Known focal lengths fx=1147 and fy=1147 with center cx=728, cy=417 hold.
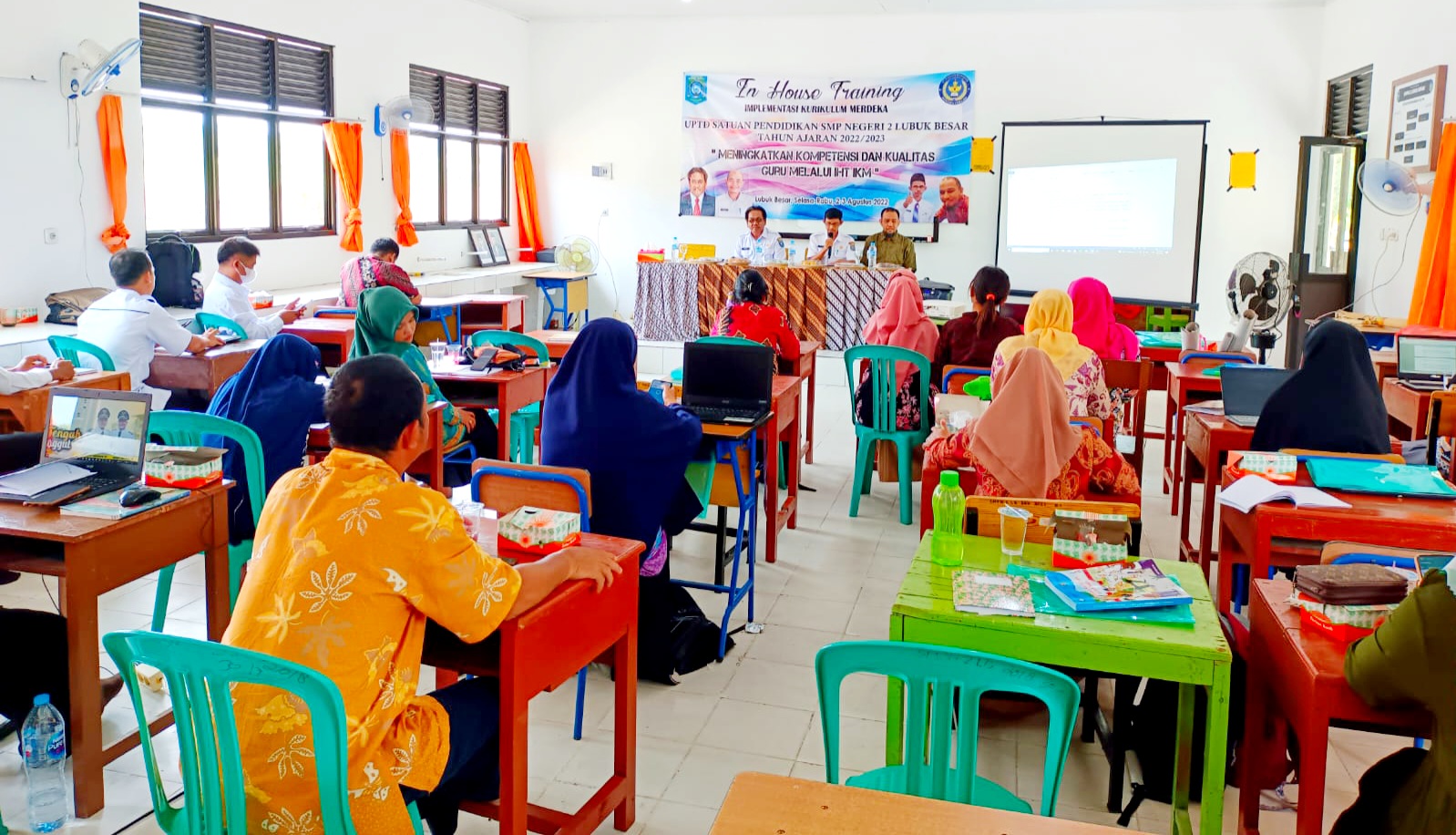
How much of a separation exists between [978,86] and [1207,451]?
7.36m

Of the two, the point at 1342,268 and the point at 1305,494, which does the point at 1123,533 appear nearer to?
the point at 1305,494

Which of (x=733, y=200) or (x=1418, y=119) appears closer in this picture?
(x=1418, y=119)

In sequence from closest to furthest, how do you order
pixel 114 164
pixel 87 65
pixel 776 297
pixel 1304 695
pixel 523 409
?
pixel 1304 695 < pixel 523 409 < pixel 87 65 < pixel 114 164 < pixel 776 297

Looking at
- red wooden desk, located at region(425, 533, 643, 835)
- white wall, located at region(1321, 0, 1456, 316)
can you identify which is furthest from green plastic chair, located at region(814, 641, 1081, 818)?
→ white wall, located at region(1321, 0, 1456, 316)

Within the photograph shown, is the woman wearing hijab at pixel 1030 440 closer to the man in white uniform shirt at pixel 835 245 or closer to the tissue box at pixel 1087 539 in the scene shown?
the tissue box at pixel 1087 539

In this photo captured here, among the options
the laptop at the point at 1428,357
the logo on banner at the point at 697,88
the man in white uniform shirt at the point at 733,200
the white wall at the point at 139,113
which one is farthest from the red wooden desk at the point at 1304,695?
the logo on banner at the point at 697,88

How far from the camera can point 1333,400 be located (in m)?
3.54

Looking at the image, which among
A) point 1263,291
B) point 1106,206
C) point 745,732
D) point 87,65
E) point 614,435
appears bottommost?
point 745,732

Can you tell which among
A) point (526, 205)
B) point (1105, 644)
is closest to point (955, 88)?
point (526, 205)

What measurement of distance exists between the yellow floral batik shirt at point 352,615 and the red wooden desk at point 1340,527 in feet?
6.90

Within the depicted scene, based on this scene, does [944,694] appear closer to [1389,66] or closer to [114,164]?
[114,164]

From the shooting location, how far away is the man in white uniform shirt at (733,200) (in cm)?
1152

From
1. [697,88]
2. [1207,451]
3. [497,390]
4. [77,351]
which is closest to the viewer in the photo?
[1207,451]

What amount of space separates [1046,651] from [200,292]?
6233 mm
